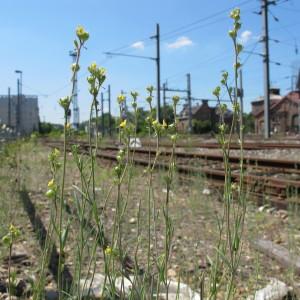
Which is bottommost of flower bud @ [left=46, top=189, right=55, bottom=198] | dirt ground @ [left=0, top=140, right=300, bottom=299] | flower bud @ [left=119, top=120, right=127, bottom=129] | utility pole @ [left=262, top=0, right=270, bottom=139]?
dirt ground @ [left=0, top=140, right=300, bottom=299]

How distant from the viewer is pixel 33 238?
4.34m

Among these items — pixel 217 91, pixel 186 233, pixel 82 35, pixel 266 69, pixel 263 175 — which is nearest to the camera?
pixel 82 35

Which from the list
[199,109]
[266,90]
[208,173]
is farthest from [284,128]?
[208,173]

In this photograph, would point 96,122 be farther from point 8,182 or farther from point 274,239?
point 8,182

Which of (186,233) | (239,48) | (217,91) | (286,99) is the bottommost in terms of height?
(186,233)

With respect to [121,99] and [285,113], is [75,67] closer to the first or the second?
[121,99]

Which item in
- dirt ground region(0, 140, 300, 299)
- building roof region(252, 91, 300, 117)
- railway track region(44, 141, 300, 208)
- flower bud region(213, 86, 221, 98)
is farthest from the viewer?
building roof region(252, 91, 300, 117)

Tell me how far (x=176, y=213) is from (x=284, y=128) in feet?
251

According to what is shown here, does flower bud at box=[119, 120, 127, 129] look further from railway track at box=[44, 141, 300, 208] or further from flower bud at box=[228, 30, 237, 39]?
railway track at box=[44, 141, 300, 208]

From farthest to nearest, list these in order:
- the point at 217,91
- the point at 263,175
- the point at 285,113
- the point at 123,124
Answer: the point at 285,113, the point at 263,175, the point at 217,91, the point at 123,124

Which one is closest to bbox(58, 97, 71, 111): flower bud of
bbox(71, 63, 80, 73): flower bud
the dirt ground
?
bbox(71, 63, 80, 73): flower bud

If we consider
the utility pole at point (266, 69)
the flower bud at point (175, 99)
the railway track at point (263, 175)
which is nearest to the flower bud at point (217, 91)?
the flower bud at point (175, 99)

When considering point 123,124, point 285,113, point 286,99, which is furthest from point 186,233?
point 286,99

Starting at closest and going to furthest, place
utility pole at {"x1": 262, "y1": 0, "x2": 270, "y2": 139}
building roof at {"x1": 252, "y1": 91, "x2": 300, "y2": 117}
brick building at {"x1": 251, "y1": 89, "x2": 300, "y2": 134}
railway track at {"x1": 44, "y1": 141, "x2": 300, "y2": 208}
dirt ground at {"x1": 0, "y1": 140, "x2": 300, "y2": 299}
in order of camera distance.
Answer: dirt ground at {"x1": 0, "y1": 140, "x2": 300, "y2": 299} < railway track at {"x1": 44, "y1": 141, "x2": 300, "y2": 208} < utility pole at {"x1": 262, "y1": 0, "x2": 270, "y2": 139} < building roof at {"x1": 252, "y1": 91, "x2": 300, "y2": 117} < brick building at {"x1": 251, "y1": 89, "x2": 300, "y2": 134}
